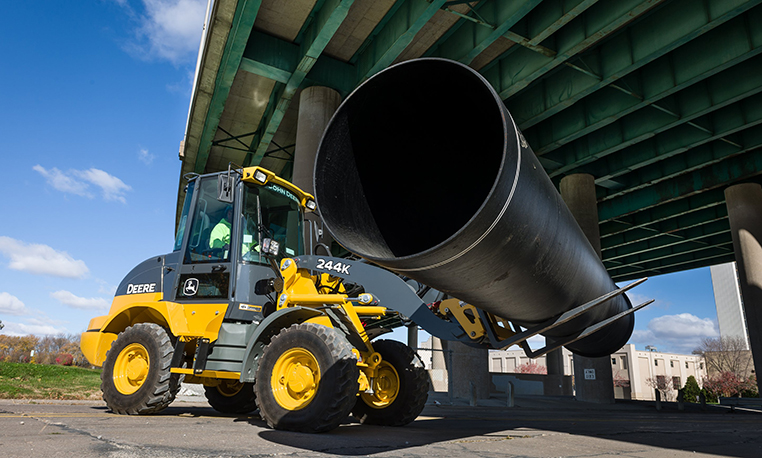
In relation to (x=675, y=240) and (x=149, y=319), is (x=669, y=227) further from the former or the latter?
(x=149, y=319)

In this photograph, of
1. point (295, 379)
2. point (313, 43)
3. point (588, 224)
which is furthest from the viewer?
point (588, 224)

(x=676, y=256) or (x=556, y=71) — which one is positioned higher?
(x=556, y=71)

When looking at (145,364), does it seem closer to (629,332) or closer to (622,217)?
(629,332)

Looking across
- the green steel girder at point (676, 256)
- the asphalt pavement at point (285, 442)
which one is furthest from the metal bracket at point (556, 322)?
the green steel girder at point (676, 256)

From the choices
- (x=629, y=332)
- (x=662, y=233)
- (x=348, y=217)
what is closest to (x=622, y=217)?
(x=662, y=233)

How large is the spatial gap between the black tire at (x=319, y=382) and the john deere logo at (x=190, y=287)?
1947 mm

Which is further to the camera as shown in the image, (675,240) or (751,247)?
(675,240)

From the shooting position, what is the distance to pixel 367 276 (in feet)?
18.1

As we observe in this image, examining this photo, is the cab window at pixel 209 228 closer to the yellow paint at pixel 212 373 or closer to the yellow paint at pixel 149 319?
the yellow paint at pixel 149 319

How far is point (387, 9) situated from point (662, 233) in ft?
63.4

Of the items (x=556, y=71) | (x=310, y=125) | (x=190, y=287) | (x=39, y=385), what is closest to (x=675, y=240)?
(x=556, y=71)

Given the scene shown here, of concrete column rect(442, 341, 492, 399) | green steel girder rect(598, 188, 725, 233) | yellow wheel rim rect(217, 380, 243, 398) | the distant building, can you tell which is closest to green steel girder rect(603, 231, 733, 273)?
green steel girder rect(598, 188, 725, 233)

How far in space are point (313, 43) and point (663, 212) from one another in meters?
18.0

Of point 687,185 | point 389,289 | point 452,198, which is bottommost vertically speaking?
point 389,289
